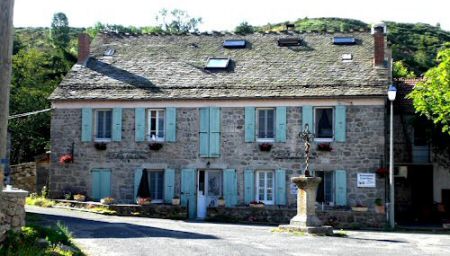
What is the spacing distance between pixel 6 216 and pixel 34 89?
89.0ft

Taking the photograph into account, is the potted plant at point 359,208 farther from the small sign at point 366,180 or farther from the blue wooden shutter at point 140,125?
the blue wooden shutter at point 140,125

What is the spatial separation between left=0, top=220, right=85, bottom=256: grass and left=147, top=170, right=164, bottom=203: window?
42.4 ft

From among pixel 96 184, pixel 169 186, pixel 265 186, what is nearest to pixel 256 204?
pixel 265 186

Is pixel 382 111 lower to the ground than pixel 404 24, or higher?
lower

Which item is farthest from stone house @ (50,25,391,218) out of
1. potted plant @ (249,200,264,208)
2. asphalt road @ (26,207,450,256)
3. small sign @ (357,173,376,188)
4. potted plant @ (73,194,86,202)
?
asphalt road @ (26,207,450,256)

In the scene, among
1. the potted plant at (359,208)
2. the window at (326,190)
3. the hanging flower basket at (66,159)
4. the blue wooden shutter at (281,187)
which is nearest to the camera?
the potted plant at (359,208)

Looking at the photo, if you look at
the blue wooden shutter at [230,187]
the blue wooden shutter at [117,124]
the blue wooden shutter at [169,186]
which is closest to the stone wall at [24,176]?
the blue wooden shutter at [117,124]

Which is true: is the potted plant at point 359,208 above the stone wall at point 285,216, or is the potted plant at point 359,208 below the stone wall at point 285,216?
above

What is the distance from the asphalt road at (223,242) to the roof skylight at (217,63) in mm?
9394

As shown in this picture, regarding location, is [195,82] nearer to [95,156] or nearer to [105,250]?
[95,156]

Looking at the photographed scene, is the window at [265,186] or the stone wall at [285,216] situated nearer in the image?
the stone wall at [285,216]

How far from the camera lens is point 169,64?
92.1 ft

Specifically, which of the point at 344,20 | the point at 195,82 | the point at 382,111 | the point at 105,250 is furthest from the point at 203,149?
the point at 344,20

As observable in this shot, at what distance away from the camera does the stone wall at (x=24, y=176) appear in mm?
29473
